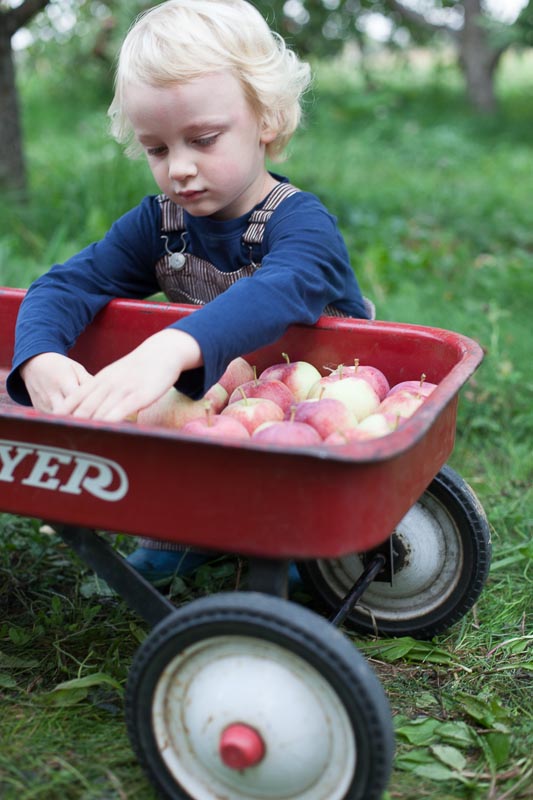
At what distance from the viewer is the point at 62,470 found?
158cm

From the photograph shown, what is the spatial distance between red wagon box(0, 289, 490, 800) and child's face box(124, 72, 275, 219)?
817 mm

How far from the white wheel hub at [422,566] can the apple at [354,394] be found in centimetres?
30

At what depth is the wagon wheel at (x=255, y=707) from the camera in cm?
146

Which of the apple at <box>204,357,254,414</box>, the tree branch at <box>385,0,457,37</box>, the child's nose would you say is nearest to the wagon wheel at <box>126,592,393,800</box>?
the apple at <box>204,357,254,414</box>

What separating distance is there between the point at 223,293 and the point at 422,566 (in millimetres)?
787

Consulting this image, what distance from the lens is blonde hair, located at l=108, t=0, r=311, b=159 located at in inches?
80.7

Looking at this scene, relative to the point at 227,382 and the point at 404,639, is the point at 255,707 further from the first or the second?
the point at 227,382

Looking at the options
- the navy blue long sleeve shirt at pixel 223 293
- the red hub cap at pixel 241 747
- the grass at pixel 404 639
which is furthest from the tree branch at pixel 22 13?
the red hub cap at pixel 241 747

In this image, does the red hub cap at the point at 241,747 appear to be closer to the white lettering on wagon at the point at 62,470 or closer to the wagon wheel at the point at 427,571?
the white lettering on wagon at the point at 62,470

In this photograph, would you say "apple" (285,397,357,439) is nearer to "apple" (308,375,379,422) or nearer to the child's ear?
"apple" (308,375,379,422)

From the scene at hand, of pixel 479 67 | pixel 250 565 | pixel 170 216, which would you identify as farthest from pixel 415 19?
pixel 250 565

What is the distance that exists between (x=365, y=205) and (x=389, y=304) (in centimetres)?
237

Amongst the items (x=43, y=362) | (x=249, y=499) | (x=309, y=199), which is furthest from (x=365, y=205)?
(x=249, y=499)

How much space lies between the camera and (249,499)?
1480mm
